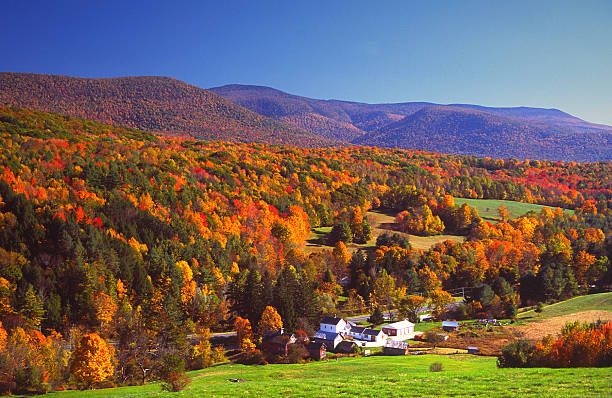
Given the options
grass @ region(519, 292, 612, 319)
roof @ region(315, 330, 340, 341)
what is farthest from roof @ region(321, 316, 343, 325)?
grass @ region(519, 292, 612, 319)

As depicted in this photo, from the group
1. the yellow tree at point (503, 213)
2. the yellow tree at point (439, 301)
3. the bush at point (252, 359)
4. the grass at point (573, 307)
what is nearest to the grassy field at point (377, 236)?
the yellow tree at point (503, 213)

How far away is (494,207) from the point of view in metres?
126

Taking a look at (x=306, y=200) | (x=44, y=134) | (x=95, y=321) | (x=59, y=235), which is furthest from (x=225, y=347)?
(x=44, y=134)

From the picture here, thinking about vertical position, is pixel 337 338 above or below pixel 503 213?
below

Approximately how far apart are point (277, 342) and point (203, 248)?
2951cm

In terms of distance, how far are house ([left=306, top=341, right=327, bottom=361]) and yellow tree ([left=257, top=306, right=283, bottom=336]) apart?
25.3ft

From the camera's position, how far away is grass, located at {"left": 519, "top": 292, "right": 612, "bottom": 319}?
58844 mm

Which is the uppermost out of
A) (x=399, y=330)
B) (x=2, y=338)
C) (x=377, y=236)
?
(x=377, y=236)

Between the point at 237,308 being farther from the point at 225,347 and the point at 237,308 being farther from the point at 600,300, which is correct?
the point at 600,300

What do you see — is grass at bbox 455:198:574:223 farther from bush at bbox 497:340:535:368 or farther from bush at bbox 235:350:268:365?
bush at bbox 497:340:535:368

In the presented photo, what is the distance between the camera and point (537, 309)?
207 feet

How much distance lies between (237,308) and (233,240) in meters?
21.0

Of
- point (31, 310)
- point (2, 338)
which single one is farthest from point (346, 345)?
point (31, 310)

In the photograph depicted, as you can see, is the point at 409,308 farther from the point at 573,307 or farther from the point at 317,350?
the point at 317,350
